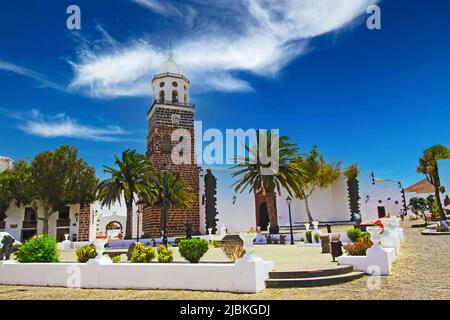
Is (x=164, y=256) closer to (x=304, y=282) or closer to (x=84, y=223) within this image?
(x=304, y=282)

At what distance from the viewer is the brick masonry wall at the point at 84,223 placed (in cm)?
3003

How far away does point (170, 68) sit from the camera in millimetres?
28547

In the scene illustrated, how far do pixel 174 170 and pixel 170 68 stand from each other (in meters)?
8.88

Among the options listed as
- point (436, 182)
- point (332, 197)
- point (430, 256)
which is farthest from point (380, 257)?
point (332, 197)

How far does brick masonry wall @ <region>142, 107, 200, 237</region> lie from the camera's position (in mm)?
27850

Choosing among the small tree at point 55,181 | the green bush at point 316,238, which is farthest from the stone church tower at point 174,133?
the green bush at point 316,238

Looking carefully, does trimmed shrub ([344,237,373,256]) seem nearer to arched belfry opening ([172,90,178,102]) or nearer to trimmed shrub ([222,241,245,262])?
trimmed shrub ([222,241,245,262])

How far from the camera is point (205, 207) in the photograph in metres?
30.1

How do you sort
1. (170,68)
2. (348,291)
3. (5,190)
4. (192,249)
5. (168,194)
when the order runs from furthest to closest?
(170,68), (5,190), (168,194), (192,249), (348,291)

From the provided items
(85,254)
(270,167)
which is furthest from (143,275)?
(270,167)

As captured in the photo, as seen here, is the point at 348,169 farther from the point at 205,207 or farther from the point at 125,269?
the point at 125,269

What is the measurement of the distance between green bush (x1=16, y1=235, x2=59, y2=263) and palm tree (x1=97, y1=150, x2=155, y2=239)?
1442 centimetres

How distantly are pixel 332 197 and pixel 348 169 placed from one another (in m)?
3.19
